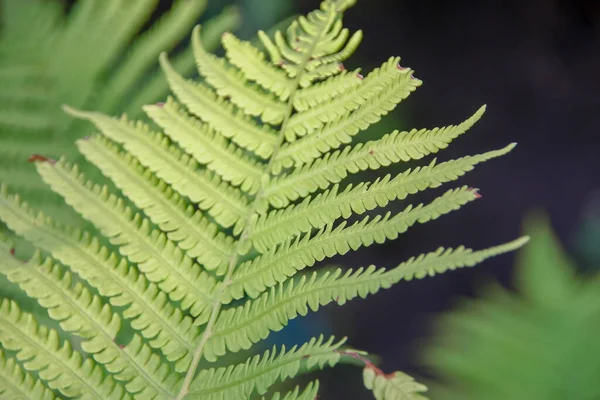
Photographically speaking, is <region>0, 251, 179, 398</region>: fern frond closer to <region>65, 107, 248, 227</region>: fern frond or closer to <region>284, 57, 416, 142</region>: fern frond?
<region>65, 107, 248, 227</region>: fern frond

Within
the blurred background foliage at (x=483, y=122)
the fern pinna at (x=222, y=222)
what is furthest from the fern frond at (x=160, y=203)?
the blurred background foliage at (x=483, y=122)

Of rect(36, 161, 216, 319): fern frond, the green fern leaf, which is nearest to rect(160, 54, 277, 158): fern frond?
rect(36, 161, 216, 319): fern frond

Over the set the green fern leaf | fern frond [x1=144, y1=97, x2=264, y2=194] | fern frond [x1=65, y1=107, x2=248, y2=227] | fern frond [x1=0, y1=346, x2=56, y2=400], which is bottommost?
fern frond [x1=0, y1=346, x2=56, y2=400]

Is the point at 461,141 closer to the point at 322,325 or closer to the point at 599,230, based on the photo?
the point at 599,230

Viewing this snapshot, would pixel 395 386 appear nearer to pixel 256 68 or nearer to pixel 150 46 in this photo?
pixel 256 68

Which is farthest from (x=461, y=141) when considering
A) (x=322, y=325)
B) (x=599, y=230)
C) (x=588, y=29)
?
(x=322, y=325)

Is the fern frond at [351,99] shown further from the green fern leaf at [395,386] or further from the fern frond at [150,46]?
the fern frond at [150,46]
